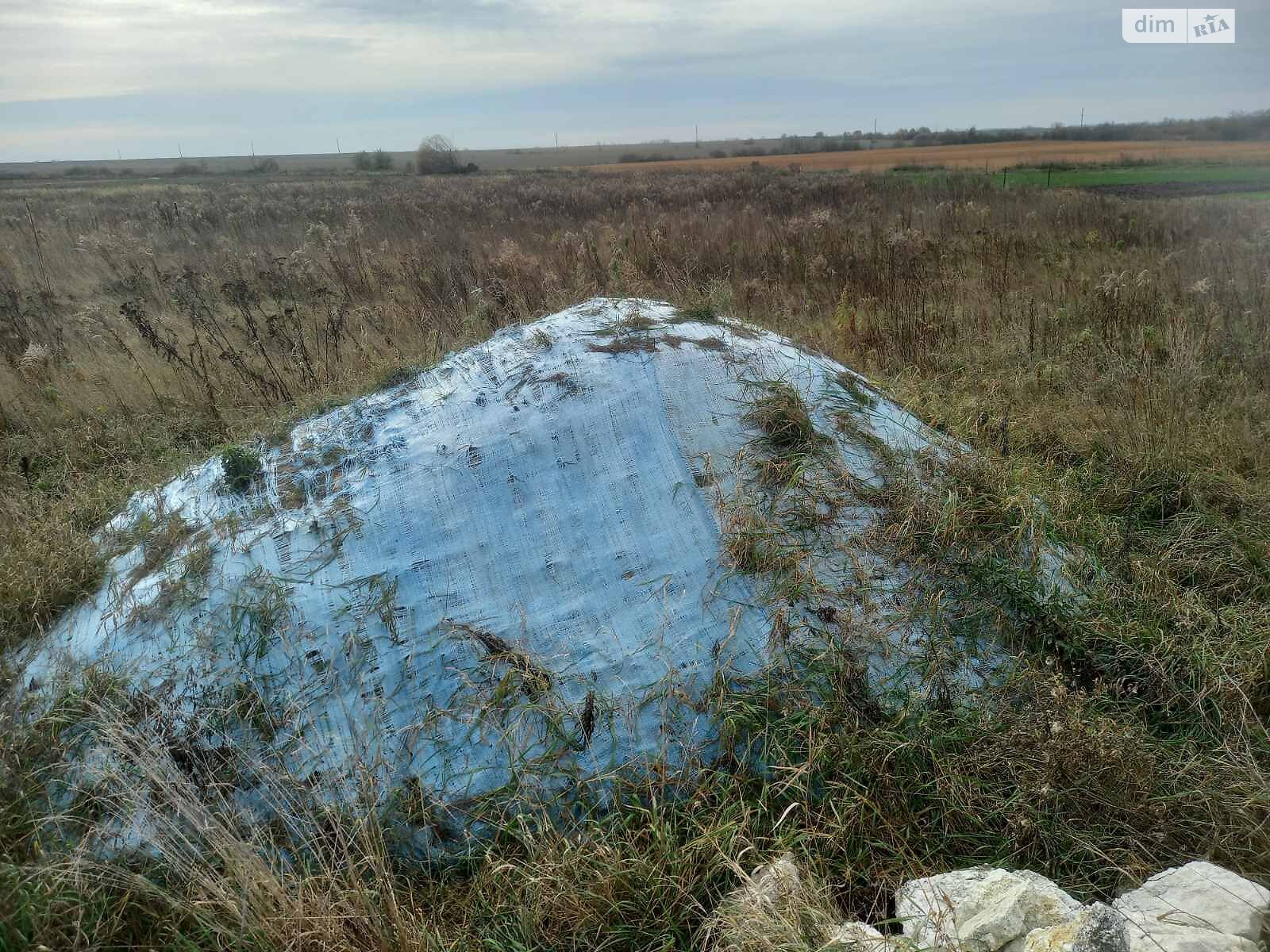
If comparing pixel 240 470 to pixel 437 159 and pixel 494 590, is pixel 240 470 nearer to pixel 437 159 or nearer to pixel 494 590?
pixel 494 590

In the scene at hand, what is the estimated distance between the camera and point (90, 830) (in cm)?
247

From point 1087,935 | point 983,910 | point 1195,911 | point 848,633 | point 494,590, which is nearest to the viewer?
point 1087,935

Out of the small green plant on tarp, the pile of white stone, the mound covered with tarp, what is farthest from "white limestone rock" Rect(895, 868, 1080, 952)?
the small green plant on tarp

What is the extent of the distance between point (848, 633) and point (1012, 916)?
3.53ft

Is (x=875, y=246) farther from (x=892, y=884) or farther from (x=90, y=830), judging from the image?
(x=90, y=830)

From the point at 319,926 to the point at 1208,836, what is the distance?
9.02 feet

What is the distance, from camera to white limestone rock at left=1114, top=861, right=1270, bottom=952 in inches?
74.4

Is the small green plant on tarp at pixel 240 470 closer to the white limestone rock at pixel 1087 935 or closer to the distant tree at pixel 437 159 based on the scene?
the white limestone rock at pixel 1087 935

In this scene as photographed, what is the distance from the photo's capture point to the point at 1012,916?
6.76 ft

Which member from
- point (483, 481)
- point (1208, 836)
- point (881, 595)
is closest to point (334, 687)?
point (483, 481)

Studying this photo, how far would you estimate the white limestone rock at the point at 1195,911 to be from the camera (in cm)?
189

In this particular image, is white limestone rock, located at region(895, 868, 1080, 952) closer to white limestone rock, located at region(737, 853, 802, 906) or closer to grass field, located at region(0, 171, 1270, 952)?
grass field, located at region(0, 171, 1270, 952)

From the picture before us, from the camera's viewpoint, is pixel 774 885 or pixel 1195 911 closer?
pixel 1195 911

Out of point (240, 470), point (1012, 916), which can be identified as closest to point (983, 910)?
point (1012, 916)
